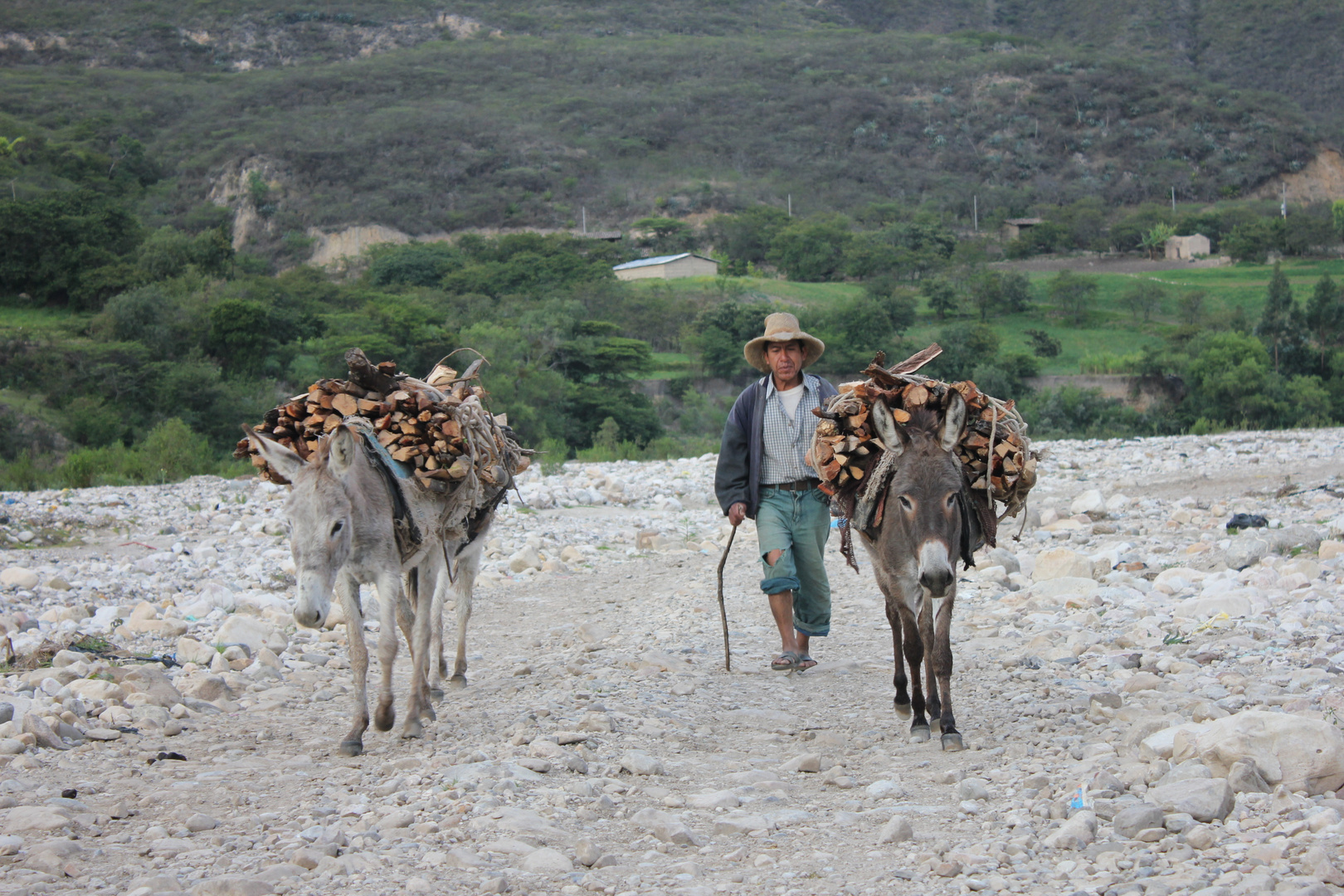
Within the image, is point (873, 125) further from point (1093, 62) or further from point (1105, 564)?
point (1105, 564)

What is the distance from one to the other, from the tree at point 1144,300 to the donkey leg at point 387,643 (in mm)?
58464

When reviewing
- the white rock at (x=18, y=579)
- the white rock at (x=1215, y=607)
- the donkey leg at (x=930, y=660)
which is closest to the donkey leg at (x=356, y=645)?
the donkey leg at (x=930, y=660)

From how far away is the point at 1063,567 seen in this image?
27.9 feet

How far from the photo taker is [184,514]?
1351 centimetres

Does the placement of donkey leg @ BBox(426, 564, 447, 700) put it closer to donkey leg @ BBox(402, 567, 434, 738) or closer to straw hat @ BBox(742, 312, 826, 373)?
donkey leg @ BBox(402, 567, 434, 738)

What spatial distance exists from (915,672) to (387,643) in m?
2.59

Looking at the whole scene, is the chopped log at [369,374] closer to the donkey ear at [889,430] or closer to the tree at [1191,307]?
the donkey ear at [889,430]

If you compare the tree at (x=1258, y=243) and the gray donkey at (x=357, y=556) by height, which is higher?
the tree at (x=1258, y=243)

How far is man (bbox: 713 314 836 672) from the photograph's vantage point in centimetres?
644

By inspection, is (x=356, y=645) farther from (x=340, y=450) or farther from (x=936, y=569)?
(x=936, y=569)

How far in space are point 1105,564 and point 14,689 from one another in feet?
Result: 24.5

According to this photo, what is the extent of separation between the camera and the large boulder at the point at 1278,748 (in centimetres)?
364

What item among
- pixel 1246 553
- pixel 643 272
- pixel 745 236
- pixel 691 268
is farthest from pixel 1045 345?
pixel 1246 553

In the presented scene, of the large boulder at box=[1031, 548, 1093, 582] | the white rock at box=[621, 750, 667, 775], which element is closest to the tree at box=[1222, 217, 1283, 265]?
the large boulder at box=[1031, 548, 1093, 582]
